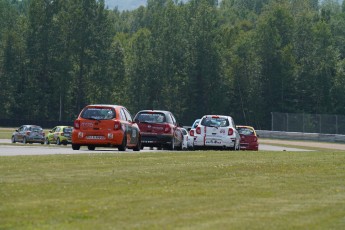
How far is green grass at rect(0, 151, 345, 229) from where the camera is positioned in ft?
39.8

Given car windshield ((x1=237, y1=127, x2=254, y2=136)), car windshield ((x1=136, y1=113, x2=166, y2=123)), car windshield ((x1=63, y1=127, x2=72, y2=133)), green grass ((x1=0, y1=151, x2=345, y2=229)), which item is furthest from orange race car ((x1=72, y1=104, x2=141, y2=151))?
car windshield ((x1=63, y1=127, x2=72, y2=133))

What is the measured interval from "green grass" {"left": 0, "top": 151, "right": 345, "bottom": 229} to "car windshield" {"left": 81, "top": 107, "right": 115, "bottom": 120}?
9.60m

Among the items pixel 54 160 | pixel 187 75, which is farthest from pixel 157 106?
pixel 54 160

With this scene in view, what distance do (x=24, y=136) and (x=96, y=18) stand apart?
179 ft

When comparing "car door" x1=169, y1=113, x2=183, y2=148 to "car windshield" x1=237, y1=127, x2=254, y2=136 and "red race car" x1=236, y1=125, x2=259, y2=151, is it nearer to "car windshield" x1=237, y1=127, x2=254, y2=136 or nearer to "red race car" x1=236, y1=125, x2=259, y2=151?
"red race car" x1=236, y1=125, x2=259, y2=151

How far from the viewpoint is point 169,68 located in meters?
120

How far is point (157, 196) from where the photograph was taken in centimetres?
1483

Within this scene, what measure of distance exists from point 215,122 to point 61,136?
74.6 feet

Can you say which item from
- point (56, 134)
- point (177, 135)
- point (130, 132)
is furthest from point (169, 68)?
point (130, 132)

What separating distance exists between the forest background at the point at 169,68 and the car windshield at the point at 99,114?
3082 inches

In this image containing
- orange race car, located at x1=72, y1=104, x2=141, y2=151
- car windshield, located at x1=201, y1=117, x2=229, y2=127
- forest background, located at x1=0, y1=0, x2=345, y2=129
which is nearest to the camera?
orange race car, located at x1=72, y1=104, x2=141, y2=151

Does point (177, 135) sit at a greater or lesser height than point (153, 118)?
lesser

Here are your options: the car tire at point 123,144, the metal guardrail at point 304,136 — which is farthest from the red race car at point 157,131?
the metal guardrail at point 304,136

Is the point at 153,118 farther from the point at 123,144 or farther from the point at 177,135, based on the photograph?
the point at 123,144
